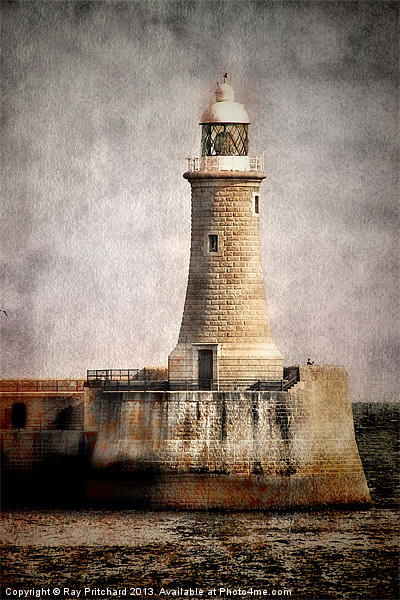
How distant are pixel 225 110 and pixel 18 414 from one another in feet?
30.5

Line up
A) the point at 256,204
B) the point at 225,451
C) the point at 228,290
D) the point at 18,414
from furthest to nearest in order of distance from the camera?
the point at 18,414, the point at 256,204, the point at 228,290, the point at 225,451

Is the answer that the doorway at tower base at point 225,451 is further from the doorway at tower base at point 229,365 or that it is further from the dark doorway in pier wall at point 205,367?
the dark doorway in pier wall at point 205,367

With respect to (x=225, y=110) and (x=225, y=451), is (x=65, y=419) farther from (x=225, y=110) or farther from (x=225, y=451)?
(x=225, y=110)

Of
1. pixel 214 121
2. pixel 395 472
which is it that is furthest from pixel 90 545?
pixel 395 472

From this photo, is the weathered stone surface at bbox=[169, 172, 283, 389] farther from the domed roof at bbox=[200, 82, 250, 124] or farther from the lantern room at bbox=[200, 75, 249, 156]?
the domed roof at bbox=[200, 82, 250, 124]

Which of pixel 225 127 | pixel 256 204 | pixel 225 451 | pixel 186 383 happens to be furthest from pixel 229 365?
pixel 225 127

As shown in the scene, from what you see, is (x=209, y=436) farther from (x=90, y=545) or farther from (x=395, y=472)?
(x=395, y=472)

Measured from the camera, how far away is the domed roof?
42.8 metres

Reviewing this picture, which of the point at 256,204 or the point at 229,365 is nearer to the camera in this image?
the point at 229,365

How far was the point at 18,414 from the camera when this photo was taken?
44.6 metres

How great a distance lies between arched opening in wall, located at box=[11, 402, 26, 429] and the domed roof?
8.53m

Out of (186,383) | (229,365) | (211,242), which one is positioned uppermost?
(211,242)

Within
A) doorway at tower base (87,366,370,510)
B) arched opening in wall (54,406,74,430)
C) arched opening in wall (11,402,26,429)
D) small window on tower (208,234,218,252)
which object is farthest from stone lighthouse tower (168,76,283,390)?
arched opening in wall (11,402,26,429)

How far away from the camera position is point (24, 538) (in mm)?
37719
